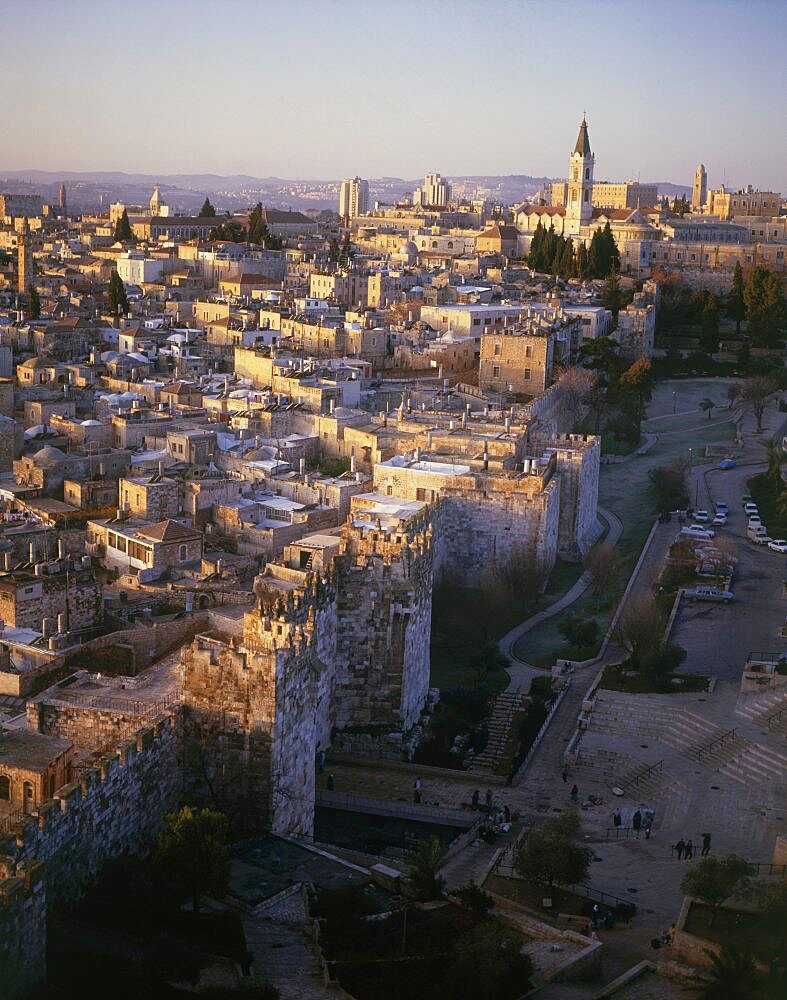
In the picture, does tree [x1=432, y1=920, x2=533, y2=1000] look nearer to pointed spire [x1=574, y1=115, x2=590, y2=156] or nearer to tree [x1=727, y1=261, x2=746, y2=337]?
tree [x1=727, y1=261, x2=746, y2=337]

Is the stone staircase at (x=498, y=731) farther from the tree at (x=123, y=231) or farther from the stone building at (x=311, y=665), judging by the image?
the tree at (x=123, y=231)

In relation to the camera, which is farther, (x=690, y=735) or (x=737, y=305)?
(x=737, y=305)

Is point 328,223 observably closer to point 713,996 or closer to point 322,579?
point 322,579

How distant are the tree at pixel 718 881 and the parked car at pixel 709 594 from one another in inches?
285

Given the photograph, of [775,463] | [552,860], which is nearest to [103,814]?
[552,860]

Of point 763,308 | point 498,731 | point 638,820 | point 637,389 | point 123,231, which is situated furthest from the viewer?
point 123,231

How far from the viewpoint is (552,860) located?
30.4 ft

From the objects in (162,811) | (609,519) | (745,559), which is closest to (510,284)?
(609,519)

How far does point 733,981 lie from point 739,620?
26.4 feet

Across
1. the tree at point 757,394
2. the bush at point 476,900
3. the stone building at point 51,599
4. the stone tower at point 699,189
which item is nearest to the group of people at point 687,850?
the bush at point 476,900

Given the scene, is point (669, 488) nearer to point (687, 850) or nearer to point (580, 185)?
point (687, 850)

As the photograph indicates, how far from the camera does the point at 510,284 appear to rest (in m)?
34.2

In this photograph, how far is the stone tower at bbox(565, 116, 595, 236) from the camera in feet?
146

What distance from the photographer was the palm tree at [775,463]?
2066cm
